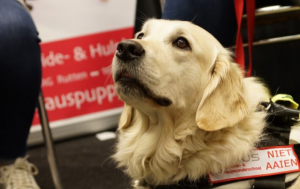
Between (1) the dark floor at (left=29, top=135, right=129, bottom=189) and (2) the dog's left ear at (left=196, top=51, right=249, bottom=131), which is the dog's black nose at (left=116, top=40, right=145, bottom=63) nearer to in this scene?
(2) the dog's left ear at (left=196, top=51, right=249, bottom=131)

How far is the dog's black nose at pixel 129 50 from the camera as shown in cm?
115

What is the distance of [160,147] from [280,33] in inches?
44.1

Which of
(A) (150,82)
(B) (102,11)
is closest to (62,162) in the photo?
(B) (102,11)

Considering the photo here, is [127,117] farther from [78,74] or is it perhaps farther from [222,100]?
[78,74]

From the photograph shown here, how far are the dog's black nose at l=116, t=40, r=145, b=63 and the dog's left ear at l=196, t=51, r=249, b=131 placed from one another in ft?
0.85

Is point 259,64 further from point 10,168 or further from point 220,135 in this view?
point 10,168

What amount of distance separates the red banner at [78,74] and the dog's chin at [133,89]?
5.32ft

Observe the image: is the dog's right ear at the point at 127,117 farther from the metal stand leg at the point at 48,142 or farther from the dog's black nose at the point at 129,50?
the metal stand leg at the point at 48,142

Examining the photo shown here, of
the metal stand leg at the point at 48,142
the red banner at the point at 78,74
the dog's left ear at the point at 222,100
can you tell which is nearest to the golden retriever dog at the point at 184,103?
the dog's left ear at the point at 222,100

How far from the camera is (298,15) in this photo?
2090mm

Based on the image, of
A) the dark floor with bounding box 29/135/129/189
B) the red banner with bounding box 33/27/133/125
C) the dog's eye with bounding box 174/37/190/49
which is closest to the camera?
the dog's eye with bounding box 174/37/190/49

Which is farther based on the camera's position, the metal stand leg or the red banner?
the red banner

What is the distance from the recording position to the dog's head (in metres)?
1.18

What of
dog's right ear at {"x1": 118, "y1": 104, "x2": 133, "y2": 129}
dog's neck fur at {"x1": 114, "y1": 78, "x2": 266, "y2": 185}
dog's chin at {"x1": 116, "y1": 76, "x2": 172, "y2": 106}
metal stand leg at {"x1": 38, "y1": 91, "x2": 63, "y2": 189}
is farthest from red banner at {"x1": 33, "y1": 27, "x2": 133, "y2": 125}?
dog's chin at {"x1": 116, "y1": 76, "x2": 172, "y2": 106}
